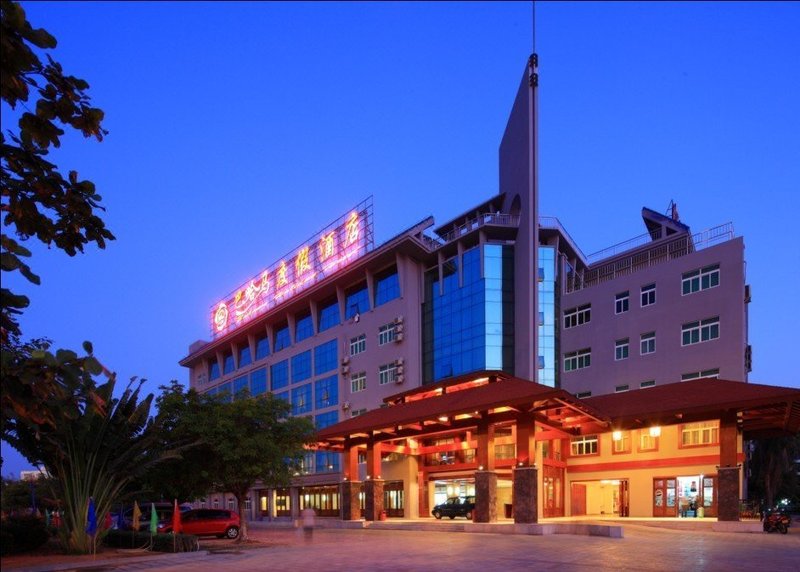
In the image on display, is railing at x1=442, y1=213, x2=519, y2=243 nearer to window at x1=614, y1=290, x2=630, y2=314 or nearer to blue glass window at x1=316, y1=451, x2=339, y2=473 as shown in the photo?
window at x1=614, y1=290, x2=630, y2=314

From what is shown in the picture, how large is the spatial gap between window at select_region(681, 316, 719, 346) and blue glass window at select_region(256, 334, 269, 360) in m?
44.0

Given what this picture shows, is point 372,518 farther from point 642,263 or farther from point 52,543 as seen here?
point 642,263

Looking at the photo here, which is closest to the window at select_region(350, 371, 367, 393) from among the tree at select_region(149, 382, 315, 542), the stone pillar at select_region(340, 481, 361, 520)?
the stone pillar at select_region(340, 481, 361, 520)

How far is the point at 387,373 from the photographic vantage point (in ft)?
172

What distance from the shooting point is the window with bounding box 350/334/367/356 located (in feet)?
183

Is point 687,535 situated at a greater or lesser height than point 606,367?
lesser

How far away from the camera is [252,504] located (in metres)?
68.3

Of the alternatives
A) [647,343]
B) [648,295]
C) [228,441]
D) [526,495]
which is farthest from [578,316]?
[228,441]

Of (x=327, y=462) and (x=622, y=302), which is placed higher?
(x=622, y=302)

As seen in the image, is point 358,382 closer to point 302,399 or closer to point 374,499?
point 302,399

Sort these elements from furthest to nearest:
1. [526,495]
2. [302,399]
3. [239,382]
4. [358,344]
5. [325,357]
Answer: [239,382]
[302,399]
[325,357]
[358,344]
[526,495]

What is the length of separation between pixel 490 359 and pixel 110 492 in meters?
29.3

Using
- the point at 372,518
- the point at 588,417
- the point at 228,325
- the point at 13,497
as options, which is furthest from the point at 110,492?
the point at 228,325

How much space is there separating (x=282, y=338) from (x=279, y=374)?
357cm
